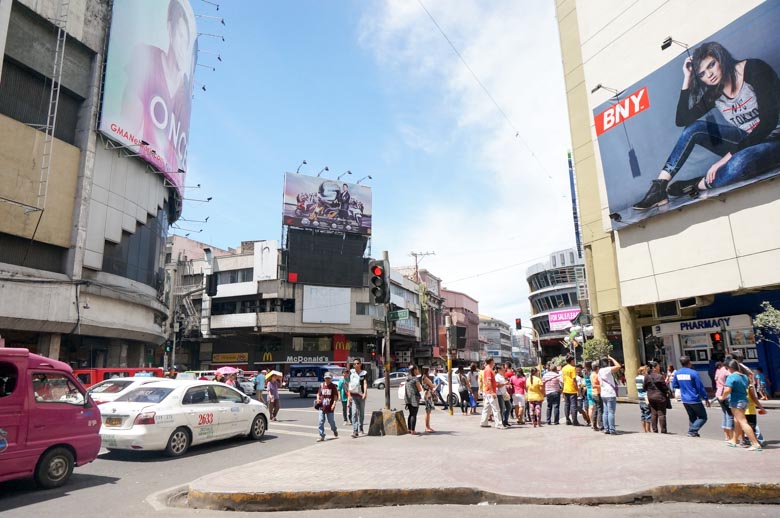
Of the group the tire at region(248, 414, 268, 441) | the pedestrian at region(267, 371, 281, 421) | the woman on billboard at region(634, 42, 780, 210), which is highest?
the woman on billboard at region(634, 42, 780, 210)

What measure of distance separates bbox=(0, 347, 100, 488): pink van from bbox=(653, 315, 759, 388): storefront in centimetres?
2500

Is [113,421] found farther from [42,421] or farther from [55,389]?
[42,421]

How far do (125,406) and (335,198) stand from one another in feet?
153

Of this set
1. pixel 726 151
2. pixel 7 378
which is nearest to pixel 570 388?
pixel 7 378

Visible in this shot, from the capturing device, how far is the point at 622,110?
24.6 metres

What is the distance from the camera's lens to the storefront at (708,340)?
75.2ft

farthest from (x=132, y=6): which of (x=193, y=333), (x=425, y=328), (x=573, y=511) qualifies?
(x=425, y=328)

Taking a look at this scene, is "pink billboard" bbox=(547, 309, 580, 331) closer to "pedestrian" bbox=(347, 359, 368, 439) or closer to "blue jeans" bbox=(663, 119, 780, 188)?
"blue jeans" bbox=(663, 119, 780, 188)

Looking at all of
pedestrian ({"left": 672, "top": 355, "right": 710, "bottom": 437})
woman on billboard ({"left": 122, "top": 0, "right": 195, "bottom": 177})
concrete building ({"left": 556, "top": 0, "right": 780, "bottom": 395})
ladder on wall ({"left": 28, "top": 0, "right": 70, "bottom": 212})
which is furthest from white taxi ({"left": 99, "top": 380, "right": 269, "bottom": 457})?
concrete building ({"left": 556, "top": 0, "right": 780, "bottom": 395})

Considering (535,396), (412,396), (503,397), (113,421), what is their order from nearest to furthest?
(113,421) → (412,396) → (535,396) → (503,397)

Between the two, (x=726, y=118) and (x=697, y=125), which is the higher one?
(x=697, y=125)

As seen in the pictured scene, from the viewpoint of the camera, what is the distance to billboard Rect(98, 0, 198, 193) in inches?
966

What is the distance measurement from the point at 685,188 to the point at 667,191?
92 cm

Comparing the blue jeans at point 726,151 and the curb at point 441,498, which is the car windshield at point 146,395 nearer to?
the curb at point 441,498
